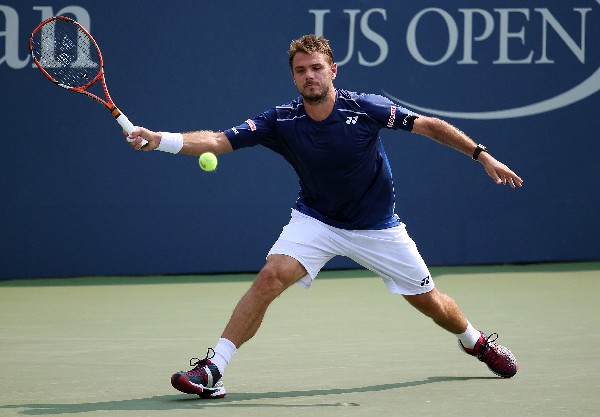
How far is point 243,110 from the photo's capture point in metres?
10.3

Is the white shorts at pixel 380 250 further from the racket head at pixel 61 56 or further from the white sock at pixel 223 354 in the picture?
the racket head at pixel 61 56

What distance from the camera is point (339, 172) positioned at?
18.8ft

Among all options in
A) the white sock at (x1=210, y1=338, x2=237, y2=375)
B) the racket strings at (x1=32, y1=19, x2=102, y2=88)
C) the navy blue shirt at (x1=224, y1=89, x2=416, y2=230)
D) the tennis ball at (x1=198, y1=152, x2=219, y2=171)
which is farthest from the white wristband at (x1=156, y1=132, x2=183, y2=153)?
the racket strings at (x1=32, y1=19, x2=102, y2=88)

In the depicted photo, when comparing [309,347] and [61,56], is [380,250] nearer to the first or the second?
[309,347]

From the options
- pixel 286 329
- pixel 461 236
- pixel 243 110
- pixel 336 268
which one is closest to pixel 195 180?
pixel 243 110

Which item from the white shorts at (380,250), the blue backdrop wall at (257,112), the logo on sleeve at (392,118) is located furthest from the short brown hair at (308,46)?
the blue backdrop wall at (257,112)

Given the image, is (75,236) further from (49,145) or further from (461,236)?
(461,236)

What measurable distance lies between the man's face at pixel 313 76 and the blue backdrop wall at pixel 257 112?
4.59 metres

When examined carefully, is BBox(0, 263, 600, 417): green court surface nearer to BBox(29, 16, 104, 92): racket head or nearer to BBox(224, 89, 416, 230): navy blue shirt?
BBox(224, 89, 416, 230): navy blue shirt

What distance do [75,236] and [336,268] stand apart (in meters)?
2.19

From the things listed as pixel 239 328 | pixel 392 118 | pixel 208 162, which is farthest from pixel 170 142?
pixel 392 118

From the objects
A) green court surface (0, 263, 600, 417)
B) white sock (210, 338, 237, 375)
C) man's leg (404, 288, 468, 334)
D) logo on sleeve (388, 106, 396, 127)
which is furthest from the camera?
man's leg (404, 288, 468, 334)

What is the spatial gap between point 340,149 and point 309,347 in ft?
4.98

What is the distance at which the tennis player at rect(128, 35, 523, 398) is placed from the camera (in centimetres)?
563
